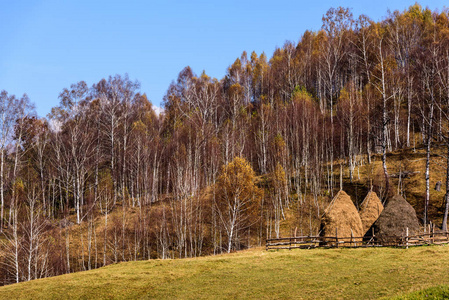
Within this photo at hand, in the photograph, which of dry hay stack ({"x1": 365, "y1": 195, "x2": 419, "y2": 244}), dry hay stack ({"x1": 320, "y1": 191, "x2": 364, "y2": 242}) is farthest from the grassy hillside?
dry hay stack ({"x1": 320, "y1": 191, "x2": 364, "y2": 242})

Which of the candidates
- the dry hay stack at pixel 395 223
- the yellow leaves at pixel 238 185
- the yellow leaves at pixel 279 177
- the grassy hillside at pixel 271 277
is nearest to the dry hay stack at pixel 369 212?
the dry hay stack at pixel 395 223

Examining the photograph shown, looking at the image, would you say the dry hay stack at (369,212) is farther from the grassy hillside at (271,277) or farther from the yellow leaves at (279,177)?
the yellow leaves at (279,177)

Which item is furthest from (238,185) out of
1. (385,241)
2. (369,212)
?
(385,241)

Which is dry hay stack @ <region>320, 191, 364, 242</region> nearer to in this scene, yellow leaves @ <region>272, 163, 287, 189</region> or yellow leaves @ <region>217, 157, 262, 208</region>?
yellow leaves @ <region>217, 157, 262, 208</region>

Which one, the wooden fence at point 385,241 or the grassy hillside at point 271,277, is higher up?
the wooden fence at point 385,241

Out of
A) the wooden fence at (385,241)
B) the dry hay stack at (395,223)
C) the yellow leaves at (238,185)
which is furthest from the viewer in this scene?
the yellow leaves at (238,185)

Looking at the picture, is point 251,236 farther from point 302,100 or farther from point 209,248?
point 302,100

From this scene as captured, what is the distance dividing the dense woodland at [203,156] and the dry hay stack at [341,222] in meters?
9.93

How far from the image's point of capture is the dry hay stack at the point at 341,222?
3181 cm

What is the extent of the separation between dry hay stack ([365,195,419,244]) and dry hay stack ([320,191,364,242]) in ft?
5.12

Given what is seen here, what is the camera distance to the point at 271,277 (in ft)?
80.2

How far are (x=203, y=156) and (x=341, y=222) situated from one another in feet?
115

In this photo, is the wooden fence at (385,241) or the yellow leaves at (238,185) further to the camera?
the yellow leaves at (238,185)

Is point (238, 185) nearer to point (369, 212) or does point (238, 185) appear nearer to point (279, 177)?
point (279, 177)
